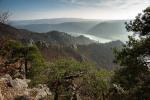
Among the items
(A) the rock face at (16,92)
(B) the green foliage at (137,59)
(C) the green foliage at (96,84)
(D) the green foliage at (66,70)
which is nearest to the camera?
(B) the green foliage at (137,59)

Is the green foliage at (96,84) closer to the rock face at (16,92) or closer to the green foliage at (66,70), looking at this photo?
the green foliage at (66,70)

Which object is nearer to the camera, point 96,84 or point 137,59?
point 137,59

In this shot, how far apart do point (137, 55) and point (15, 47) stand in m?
41.6

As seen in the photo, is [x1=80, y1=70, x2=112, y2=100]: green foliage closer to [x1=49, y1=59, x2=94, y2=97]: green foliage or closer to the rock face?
[x1=49, y1=59, x2=94, y2=97]: green foliage

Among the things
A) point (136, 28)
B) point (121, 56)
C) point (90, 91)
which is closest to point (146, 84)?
point (121, 56)

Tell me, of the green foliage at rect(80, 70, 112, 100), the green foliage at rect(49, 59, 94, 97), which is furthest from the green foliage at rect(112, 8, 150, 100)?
the green foliage at rect(80, 70, 112, 100)

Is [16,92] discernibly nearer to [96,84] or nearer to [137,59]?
[96,84]

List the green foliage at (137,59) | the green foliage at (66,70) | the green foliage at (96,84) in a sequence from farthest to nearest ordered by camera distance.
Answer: the green foliage at (96,84)
the green foliage at (66,70)
the green foliage at (137,59)

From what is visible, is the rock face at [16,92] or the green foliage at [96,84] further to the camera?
the green foliage at [96,84]

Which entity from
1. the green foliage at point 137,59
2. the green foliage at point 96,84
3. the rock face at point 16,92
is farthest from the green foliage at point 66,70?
the green foliage at point 137,59

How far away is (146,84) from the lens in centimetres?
1877

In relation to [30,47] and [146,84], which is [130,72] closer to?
[146,84]

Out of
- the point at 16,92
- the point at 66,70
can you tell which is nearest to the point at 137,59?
the point at 66,70

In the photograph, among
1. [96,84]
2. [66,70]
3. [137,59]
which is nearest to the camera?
[137,59]
